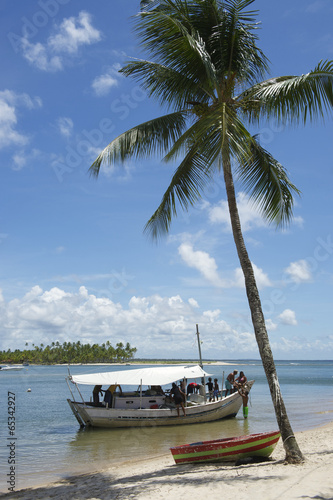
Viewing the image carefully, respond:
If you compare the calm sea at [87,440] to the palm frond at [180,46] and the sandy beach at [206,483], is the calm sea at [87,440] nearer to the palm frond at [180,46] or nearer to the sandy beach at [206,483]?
the sandy beach at [206,483]

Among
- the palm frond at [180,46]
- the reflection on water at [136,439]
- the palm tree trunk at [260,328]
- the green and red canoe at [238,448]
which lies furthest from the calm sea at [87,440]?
the palm frond at [180,46]

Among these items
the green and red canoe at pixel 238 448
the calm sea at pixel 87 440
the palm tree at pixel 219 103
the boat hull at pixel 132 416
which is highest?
the palm tree at pixel 219 103

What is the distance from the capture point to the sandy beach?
297 inches

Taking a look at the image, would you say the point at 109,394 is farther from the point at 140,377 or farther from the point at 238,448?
the point at 238,448

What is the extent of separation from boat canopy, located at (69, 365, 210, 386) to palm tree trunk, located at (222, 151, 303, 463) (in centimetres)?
1257

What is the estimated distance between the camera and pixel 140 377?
2162 centimetres

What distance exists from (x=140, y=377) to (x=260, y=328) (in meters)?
13.7

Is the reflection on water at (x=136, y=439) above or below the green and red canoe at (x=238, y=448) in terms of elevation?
below

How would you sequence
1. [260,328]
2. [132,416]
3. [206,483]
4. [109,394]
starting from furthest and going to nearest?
[109,394]
[132,416]
[260,328]
[206,483]

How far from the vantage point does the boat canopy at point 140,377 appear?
69.7ft

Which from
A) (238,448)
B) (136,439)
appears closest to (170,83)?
(238,448)

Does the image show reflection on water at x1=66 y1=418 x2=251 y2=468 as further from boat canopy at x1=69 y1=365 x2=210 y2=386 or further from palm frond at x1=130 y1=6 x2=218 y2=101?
palm frond at x1=130 y1=6 x2=218 y2=101

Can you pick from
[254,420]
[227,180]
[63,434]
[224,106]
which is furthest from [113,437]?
[224,106]

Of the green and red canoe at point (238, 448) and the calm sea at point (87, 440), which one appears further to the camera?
the calm sea at point (87, 440)
